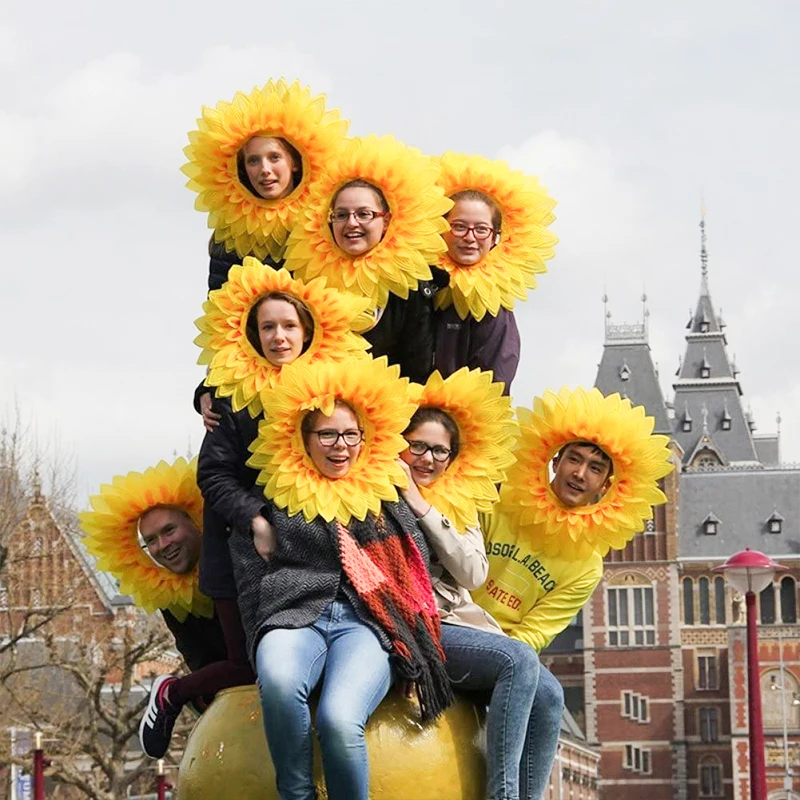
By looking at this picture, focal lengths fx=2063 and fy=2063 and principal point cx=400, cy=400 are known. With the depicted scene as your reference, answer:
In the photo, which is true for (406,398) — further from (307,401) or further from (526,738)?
(526,738)

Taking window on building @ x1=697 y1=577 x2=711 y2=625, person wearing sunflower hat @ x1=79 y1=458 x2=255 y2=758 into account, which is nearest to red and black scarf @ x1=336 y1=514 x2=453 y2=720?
person wearing sunflower hat @ x1=79 y1=458 x2=255 y2=758

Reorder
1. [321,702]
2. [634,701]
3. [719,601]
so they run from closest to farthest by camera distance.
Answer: [321,702] → [634,701] → [719,601]

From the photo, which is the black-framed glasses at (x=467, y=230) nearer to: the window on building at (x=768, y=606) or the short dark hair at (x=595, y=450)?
the short dark hair at (x=595, y=450)

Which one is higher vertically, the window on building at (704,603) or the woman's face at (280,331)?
the window on building at (704,603)

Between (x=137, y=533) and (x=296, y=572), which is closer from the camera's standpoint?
(x=296, y=572)

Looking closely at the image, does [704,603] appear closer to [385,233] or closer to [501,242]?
[501,242]

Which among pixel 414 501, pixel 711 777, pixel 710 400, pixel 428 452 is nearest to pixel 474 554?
pixel 414 501

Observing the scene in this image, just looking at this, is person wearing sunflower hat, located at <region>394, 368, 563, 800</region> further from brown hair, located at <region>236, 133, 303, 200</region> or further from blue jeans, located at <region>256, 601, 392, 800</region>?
brown hair, located at <region>236, 133, 303, 200</region>

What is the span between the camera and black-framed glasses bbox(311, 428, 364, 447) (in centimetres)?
675

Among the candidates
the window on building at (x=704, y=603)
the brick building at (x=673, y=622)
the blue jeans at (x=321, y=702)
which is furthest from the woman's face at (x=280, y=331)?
the window on building at (x=704, y=603)

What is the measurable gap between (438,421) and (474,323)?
57 cm

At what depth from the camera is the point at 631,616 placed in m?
83.8

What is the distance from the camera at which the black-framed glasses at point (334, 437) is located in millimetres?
6750

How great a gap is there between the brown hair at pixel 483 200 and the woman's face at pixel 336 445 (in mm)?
1041
